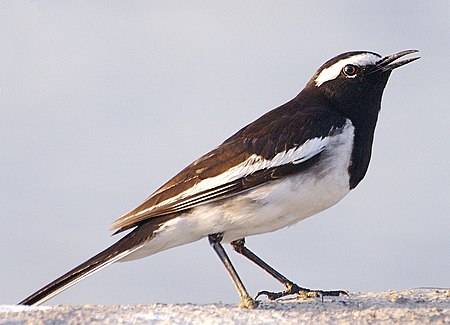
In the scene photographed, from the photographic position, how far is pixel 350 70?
1055cm

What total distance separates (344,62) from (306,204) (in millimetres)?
2004

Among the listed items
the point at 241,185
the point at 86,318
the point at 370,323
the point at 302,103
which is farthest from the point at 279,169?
the point at 86,318

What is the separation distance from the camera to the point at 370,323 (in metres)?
8.43

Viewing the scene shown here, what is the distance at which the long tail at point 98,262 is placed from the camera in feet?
31.1

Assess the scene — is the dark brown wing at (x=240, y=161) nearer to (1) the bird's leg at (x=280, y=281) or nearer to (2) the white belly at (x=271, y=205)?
(2) the white belly at (x=271, y=205)

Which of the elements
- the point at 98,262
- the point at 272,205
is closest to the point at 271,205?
the point at 272,205

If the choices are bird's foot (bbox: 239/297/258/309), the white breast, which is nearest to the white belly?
the white breast

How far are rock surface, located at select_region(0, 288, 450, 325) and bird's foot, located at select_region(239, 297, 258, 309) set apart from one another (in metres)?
0.10

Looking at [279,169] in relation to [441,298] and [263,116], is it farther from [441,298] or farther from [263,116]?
[441,298]

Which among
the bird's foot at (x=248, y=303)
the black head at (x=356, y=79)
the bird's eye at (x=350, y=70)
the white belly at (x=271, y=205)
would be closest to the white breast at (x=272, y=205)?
the white belly at (x=271, y=205)

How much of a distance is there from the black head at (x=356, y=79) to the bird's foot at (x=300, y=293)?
6.57ft

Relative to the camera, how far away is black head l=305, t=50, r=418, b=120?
1040 cm

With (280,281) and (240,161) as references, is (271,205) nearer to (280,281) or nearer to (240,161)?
(240,161)

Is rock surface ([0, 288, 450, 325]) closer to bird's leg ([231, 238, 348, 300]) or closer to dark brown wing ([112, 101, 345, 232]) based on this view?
bird's leg ([231, 238, 348, 300])
